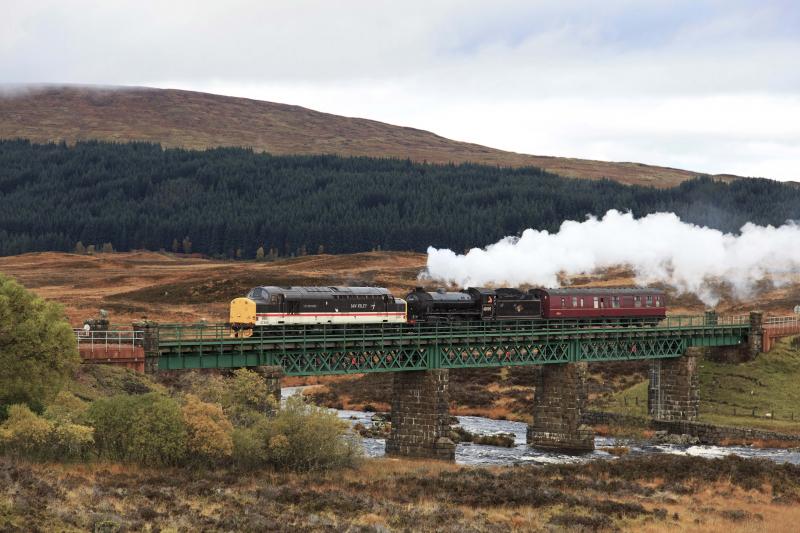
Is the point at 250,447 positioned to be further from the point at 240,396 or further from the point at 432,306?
the point at 432,306

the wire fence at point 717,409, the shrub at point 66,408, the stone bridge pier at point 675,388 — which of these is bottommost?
the wire fence at point 717,409

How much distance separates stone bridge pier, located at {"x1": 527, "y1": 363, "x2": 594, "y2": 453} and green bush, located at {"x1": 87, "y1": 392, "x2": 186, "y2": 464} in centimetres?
3277

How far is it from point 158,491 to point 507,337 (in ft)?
108

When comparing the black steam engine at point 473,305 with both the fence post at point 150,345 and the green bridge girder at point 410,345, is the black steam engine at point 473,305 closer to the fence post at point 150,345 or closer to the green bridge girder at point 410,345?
the green bridge girder at point 410,345

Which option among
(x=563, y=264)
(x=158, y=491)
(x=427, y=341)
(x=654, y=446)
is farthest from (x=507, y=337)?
(x=158, y=491)

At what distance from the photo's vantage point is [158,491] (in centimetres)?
3947

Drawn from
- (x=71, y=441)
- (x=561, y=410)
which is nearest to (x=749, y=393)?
(x=561, y=410)

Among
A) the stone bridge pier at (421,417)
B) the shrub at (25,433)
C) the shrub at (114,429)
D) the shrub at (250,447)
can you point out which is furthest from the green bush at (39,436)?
the stone bridge pier at (421,417)

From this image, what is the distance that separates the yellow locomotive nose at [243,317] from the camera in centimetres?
5731

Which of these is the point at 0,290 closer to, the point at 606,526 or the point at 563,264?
the point at 606,526

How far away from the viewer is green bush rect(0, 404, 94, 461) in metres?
42.2

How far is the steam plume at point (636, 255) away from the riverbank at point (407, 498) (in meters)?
29.6

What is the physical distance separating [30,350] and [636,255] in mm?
82665

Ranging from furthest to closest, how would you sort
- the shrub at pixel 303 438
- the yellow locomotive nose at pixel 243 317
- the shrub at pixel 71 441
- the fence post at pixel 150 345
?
1. the yellow locomotive nose at pixel 243 317
2. the fence post at pixel 150 345
3. the shrub at pixel 303 438
4. the shrub at pixel 71 441
